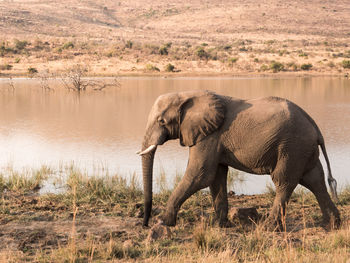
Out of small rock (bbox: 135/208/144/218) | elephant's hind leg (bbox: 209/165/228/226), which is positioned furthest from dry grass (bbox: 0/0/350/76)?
elephant's hind leg (bbox: 209/165/228/226)

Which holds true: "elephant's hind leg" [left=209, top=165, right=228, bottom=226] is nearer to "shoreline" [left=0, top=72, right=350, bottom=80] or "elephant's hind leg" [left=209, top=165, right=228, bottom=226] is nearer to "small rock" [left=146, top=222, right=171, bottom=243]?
"small rock" [left=146, top=222, right=171, bottom=243]

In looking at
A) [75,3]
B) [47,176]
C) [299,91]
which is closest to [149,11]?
[75,3]

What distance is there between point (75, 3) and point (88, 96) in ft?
318

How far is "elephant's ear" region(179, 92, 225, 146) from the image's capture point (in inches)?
227

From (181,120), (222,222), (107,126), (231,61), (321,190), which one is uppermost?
(181,120)

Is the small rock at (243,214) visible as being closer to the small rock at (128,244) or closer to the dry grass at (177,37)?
the small rock at (128,244)

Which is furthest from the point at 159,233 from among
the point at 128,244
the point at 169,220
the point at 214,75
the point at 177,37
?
the point at 177,37

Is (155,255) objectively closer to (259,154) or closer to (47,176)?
(259,154)

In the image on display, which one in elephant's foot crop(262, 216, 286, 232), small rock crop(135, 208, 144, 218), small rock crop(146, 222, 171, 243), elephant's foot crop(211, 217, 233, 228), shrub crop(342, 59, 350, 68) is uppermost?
shrub crop(342, 59, 350, 68)

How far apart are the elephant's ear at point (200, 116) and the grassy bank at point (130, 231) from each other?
1067 mm

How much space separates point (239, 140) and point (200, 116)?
1.75ft

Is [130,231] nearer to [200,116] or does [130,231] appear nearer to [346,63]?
[200,116]

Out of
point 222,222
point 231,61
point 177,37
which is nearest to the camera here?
point 222,222

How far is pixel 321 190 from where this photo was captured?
6039mm
